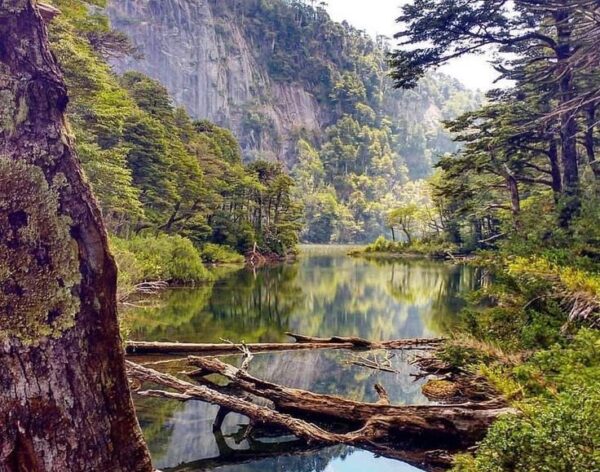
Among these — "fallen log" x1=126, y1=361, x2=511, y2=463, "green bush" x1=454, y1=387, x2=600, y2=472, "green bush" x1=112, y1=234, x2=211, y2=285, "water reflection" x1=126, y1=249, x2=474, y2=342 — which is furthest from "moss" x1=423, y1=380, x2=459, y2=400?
"green bush" x1=112, y1=234, x2=211, y2=285

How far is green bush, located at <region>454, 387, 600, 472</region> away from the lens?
9.05 feet

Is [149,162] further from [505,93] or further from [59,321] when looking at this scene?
[59,321]

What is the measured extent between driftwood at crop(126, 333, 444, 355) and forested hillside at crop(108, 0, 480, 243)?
60.3 meters

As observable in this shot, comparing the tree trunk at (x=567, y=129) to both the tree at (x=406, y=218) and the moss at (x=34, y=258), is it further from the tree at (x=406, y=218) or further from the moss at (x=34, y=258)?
the tree at (x=406, y=218)

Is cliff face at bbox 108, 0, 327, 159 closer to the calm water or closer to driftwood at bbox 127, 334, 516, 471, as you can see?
the calm water

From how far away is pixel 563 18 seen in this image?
923 cm

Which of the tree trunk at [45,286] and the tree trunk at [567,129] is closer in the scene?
the tree trunk at [45,286]

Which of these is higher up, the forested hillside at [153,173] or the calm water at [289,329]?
the forested hillside at [153,173]

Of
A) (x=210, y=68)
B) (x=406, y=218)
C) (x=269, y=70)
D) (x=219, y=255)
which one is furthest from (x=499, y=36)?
(x=269, y=70)

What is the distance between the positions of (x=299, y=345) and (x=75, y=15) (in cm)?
1054

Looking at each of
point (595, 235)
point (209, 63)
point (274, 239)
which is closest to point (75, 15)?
point (595, 235)

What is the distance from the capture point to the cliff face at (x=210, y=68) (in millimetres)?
77125

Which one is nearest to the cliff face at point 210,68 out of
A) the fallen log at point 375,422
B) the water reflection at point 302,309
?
the water reflection at point 302,309

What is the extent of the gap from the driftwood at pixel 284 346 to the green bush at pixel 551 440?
669 centimetres
